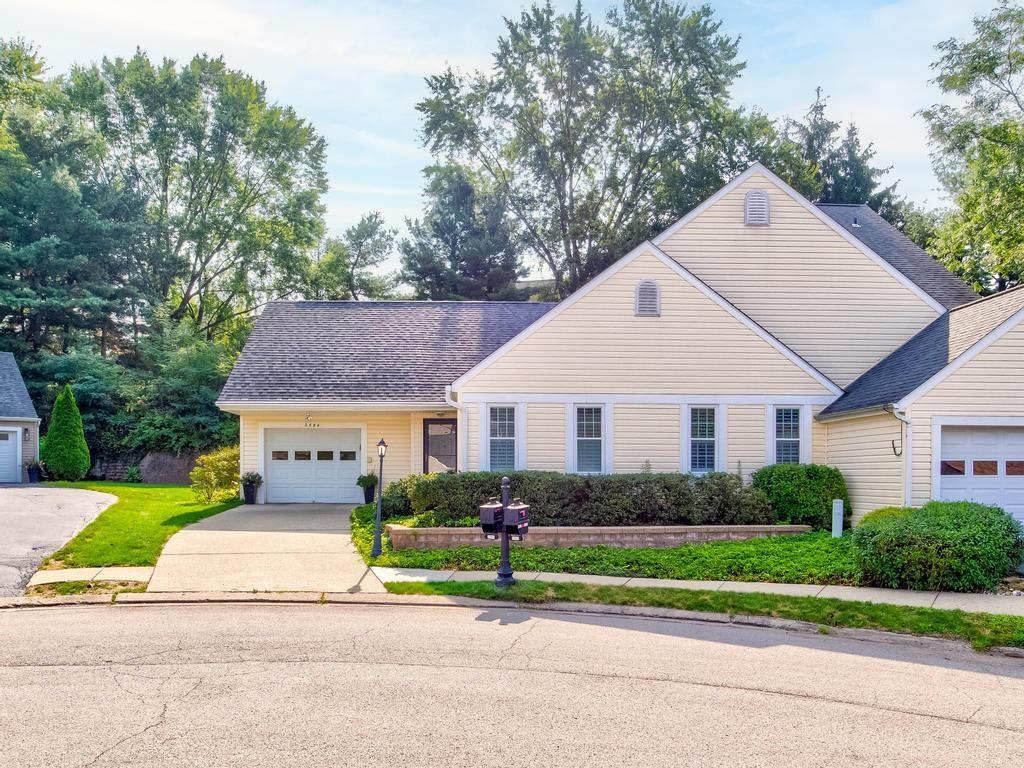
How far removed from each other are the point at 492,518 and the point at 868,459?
855cm

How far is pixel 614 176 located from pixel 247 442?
24.1 metres

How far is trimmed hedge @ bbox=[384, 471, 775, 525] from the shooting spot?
15.3 metres

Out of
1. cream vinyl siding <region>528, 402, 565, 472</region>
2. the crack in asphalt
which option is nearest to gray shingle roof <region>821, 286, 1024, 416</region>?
cream vinyl siding <region>528, 402, 565, 472</region>

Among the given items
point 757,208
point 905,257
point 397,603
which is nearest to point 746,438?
point 757,208

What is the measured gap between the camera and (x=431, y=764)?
5223 mm

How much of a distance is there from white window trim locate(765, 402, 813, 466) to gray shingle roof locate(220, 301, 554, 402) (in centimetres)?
788

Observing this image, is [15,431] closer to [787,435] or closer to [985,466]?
[787,435]

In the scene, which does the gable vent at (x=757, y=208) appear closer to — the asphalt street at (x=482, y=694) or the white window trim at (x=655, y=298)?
the white window trim at (x=655, y=298)

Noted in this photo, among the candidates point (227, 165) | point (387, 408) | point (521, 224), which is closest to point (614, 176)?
point (521, 224)

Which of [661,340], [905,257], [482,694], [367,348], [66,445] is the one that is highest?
[905,257]

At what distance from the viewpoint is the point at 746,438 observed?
17234 millimetres

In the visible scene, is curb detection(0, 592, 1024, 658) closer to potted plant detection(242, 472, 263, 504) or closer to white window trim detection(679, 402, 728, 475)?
white window trim detection(679, 402, 728, 475)

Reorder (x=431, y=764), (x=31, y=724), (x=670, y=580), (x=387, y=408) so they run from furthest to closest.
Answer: (x=387, y=408) < (x=670, y=580) < (x=31, y=724) < (x=431, y=764)

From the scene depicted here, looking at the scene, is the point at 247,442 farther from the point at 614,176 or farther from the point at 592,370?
the point at 614,176
